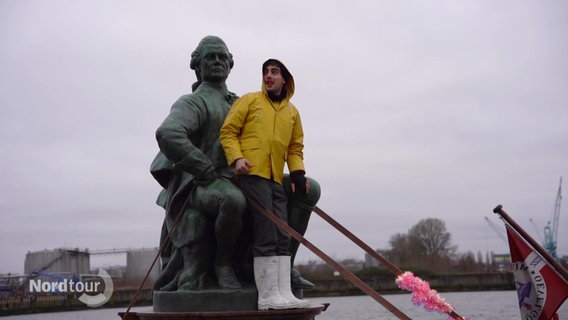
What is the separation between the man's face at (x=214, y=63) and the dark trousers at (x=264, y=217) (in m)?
1.45

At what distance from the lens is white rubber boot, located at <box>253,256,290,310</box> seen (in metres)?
5.68

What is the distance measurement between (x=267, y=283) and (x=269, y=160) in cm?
120

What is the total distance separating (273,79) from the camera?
6.24 metres

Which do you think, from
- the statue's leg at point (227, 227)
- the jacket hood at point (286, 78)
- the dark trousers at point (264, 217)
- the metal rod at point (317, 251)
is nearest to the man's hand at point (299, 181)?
the dark trousers at point (264, 217)

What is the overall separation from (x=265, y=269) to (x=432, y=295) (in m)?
1.55

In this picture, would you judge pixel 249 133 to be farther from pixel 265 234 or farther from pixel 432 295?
pixel 432 295

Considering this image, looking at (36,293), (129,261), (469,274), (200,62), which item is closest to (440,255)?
(469,274)

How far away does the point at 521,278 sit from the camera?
17.7 ft

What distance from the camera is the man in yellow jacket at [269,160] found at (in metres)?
5.81

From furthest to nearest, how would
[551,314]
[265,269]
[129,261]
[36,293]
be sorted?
[129,261], [36,293], [265,269], [551,314]

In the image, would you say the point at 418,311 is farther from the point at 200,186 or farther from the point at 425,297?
the point at 200,186

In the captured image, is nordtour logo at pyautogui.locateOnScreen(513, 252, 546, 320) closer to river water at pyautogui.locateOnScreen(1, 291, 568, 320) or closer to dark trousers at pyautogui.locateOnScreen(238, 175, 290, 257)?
dark trousers at pyautogui.locateOnScreen(238, 175, 290, 257)

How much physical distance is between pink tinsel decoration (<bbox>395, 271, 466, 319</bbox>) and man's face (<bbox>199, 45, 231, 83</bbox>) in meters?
3.08

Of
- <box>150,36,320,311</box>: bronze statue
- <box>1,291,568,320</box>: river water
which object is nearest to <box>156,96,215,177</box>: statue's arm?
<box>150,36,320,311</box>: bronze statue
